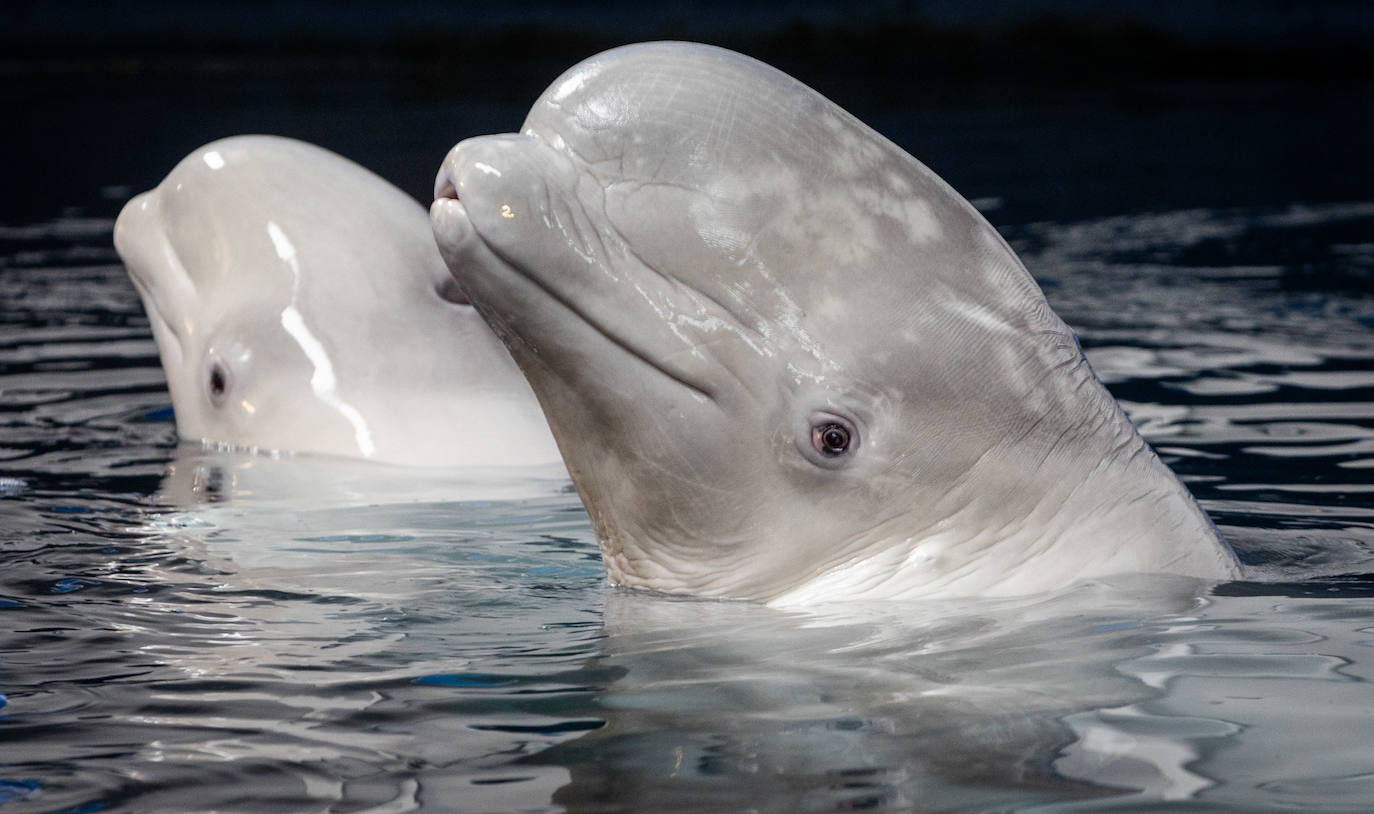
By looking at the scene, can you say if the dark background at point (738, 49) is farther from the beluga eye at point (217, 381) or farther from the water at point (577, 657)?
the water at point (577, 657)

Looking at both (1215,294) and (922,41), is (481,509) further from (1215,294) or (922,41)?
(922,41)

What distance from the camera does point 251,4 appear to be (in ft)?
93.2

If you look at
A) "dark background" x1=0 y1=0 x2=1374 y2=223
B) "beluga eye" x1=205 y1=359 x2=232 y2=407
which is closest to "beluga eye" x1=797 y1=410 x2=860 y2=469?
"beluga eye" x1=205 y1=359 x2=232 y2=407

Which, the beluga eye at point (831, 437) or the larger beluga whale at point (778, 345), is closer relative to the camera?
the larger beluga whale at point (778, 345)

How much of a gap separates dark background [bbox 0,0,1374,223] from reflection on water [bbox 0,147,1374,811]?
626 inches

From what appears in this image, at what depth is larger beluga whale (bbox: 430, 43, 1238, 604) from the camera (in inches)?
153

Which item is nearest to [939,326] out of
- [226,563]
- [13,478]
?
[226,563]

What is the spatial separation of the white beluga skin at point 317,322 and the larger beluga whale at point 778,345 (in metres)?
2.41

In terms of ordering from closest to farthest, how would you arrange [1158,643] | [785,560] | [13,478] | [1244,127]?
1. [1158,643]
2. [785,560]
3. [13,478]
4. [1244,127]

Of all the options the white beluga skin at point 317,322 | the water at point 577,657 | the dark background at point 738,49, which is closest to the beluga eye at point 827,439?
the water at point 577,657

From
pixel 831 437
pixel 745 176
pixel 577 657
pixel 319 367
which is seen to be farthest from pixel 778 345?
pixel 319 367

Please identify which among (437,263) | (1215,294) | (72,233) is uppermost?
(72,233)

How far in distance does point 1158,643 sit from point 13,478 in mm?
4132

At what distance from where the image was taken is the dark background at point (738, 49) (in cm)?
2305
